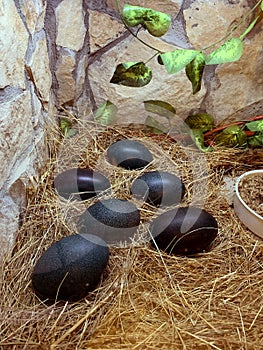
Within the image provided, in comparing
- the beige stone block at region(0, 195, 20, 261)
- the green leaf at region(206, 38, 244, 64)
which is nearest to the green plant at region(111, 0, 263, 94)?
the green leaf at region(206, 38, 244, 64)

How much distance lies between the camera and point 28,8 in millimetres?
1315

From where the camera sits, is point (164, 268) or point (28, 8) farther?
point (28, 8)

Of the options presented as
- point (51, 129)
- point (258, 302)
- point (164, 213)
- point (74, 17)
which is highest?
point (74, 17)

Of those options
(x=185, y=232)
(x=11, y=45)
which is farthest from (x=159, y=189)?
(x=11, y=45)

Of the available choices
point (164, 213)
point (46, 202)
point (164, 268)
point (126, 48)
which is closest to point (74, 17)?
point (126, 48)

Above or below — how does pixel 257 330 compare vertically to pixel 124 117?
below

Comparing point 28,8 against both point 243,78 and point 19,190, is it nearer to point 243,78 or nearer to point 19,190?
point 19,190

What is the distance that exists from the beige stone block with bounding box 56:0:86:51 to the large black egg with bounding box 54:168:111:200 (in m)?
0.45

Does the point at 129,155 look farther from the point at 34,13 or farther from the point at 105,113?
the point at 34,13

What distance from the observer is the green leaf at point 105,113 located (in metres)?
1.70

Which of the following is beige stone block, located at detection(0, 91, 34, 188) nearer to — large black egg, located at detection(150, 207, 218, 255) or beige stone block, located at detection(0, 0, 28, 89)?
beige stone block, located at detection(0, 0, 28, 89)

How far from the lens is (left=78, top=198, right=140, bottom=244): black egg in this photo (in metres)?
1.22

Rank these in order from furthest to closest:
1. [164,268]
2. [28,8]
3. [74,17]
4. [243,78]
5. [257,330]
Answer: [243,78]
[74,17]
[28,8]
[164,268]
[257,330]

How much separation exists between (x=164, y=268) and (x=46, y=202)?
0.39m
